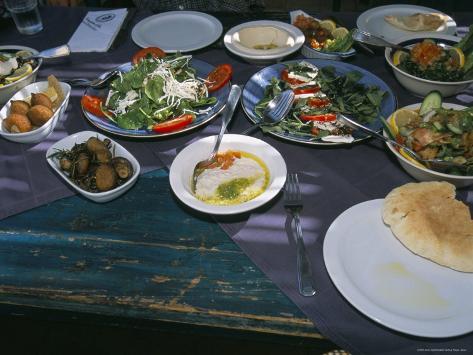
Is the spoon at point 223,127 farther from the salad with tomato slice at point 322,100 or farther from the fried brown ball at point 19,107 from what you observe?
the fried brown ball at point 19,107

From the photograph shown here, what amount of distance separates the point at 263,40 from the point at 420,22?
0.84m

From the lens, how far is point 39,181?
5.07 feet

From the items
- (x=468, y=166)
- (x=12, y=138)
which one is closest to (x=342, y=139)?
(x=468, y=166)

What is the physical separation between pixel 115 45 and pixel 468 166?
6.15 ft

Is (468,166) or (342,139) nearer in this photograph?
(468,166)

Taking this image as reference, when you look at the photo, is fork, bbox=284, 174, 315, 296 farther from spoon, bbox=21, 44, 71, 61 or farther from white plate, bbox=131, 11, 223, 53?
spoon, bbox=21, 44, 71, 61

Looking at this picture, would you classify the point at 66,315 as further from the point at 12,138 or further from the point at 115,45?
the point at 115,45

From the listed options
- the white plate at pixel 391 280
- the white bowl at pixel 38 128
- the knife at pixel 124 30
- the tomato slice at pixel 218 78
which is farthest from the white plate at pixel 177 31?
the white plate at pixel 391 280

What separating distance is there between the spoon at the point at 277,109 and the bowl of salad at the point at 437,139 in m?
0.40

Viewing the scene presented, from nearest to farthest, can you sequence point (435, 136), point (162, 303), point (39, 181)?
1. point (162, 303)
2. point (435, 136)
3. point (39, 181)

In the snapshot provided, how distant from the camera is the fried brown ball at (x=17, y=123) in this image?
1.65 m

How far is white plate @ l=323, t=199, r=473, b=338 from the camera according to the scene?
1019mm

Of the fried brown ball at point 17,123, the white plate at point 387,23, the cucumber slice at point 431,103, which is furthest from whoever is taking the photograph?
the white plate at point 387,23

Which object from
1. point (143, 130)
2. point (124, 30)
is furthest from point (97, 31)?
point (143, 130)
